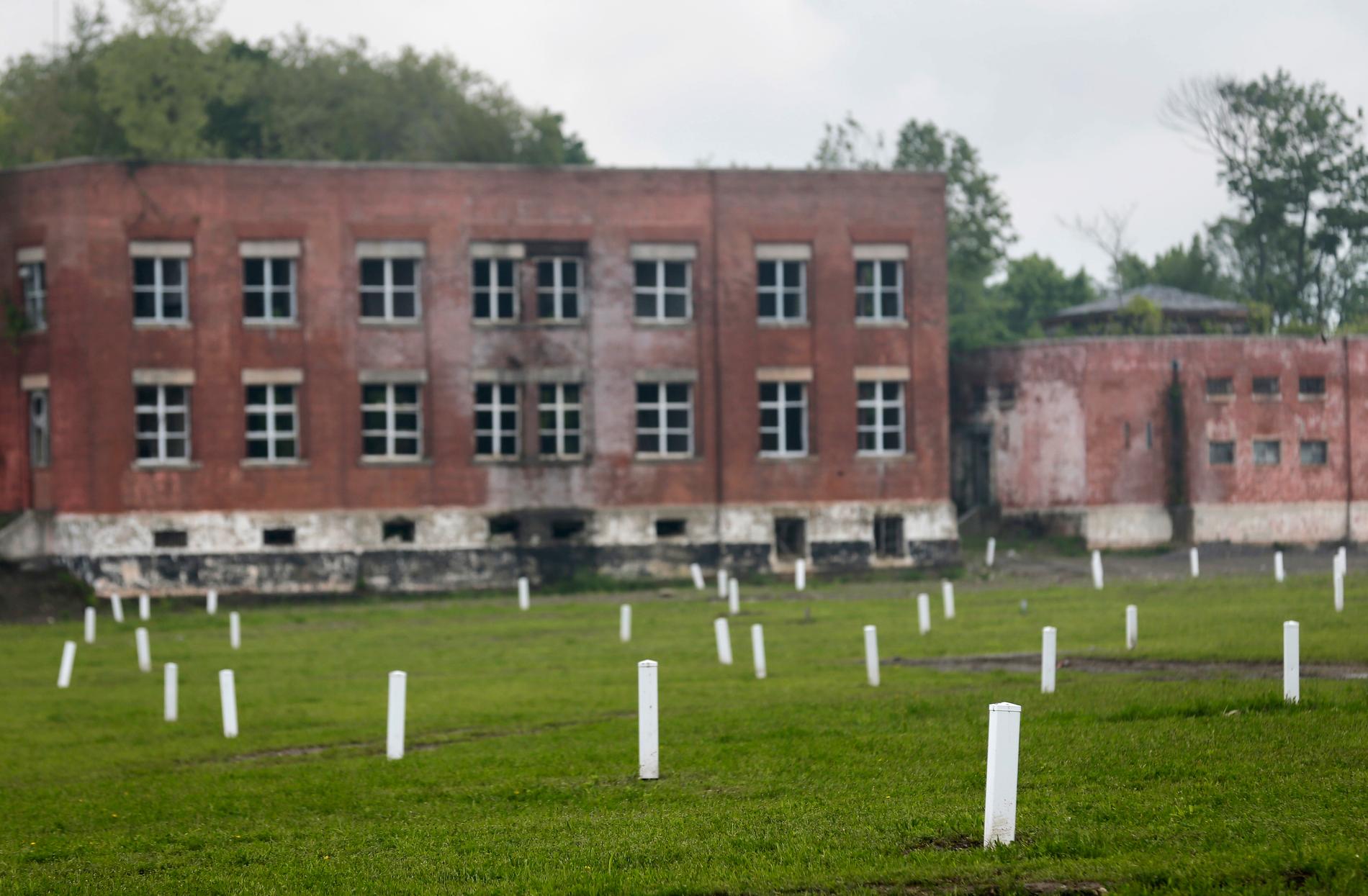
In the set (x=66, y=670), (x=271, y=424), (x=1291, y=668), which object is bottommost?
Result: (x=66, y=670)

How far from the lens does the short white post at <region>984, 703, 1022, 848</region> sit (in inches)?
432

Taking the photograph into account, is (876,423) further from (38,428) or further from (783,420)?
(38,428)

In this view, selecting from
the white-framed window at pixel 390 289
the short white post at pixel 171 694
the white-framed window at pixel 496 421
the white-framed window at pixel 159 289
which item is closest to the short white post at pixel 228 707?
the short white post at pixel 171 694

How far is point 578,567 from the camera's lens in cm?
4819

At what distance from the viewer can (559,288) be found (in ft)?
160

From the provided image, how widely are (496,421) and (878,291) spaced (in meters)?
11.6

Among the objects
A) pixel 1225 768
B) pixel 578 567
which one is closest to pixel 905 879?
pixel 1225 768

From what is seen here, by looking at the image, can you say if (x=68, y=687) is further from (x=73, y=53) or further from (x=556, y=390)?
(x=73, y=53)

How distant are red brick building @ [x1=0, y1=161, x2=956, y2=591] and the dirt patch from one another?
22354 millimetres

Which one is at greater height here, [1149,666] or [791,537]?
[791,537]

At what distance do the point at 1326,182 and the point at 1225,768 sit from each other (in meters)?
63.3

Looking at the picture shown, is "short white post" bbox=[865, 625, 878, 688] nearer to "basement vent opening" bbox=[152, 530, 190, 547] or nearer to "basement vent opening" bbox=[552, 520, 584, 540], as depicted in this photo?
"basement vent opening" bbox=[552, 520, 584, 540]

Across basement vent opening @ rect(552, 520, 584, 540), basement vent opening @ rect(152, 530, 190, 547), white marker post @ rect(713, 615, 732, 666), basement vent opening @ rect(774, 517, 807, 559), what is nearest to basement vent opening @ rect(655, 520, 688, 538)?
basement vent opening @ rect(552, 520, 584, 540)

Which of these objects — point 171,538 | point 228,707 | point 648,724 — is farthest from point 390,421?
point 648,724
